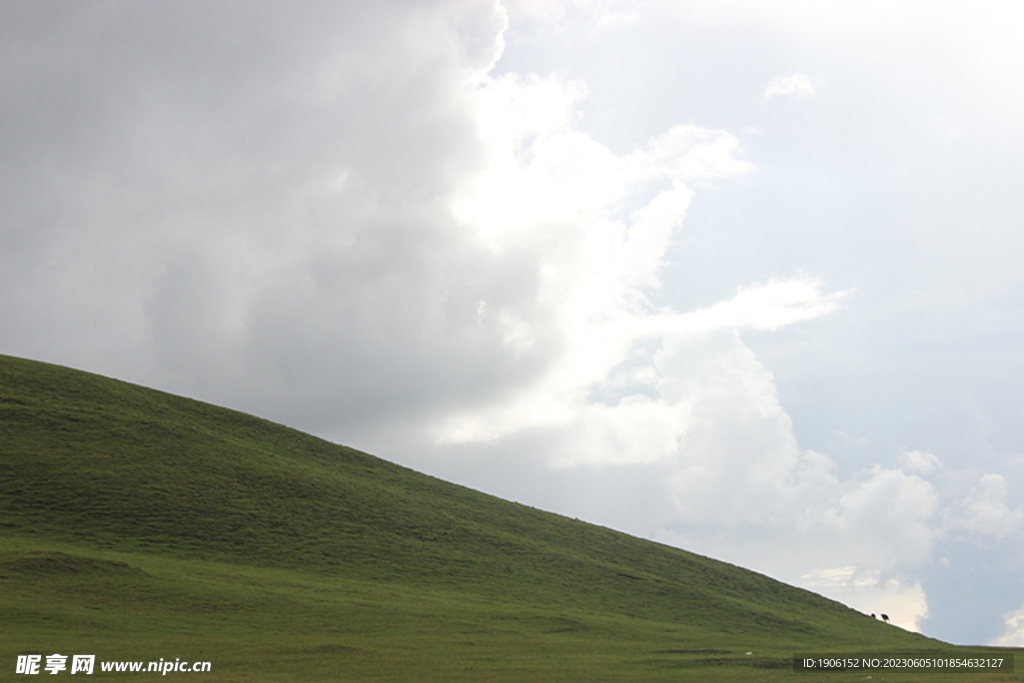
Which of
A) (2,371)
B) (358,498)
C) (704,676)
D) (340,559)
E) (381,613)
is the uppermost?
(2,371)

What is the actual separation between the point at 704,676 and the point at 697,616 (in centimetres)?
3444

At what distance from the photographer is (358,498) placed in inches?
2943

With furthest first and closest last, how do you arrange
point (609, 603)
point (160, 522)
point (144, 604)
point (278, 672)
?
point (609, 603)
point (160, 522)
point (144, 604)
point (278, 672)

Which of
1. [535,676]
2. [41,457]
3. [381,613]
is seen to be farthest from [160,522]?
[535,676]

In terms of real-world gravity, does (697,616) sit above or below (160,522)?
below

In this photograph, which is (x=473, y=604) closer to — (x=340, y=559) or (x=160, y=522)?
(x=340, y=559)

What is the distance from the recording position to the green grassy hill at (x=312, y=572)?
114 ft

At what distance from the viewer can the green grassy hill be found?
3462 centimetres

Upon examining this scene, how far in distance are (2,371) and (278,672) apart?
2703 inches

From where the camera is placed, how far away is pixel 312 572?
181 feet

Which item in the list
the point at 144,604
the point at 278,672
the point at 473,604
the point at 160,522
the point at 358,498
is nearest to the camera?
the point at 278,672

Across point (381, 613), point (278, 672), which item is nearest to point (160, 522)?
point (381, 613)

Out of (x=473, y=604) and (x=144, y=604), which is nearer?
(x=144, y=604)

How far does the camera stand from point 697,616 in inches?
2564
